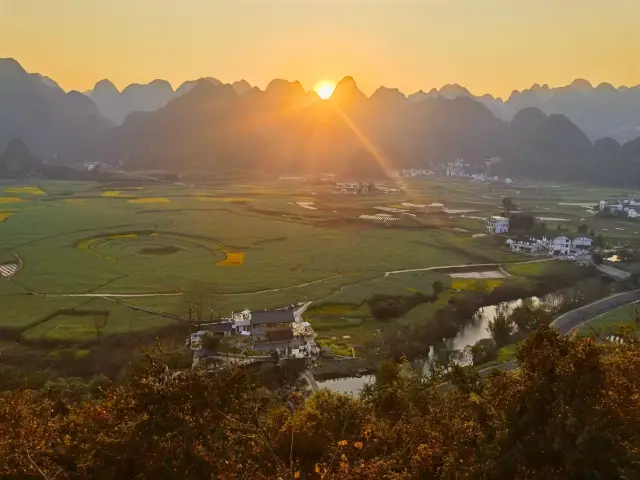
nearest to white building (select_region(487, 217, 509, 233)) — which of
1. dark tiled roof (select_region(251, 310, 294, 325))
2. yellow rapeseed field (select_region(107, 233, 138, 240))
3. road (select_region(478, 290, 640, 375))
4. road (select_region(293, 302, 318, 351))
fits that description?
road (select_region(478, 290, 640, 375))

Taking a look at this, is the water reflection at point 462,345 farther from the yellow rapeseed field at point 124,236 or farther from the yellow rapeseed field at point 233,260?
the yellow rapeseed field at point 124,236

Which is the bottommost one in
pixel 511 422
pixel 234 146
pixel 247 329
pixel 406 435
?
pixel 247 329

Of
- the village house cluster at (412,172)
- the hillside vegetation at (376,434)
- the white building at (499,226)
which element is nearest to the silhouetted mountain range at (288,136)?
the village house cluster at (412,172)

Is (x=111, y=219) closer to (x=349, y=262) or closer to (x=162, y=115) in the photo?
(x=349, y=262)

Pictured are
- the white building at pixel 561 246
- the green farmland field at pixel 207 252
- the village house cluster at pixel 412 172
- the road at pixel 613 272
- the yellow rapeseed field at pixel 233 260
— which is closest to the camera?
the green farmland field at pixel 207 252

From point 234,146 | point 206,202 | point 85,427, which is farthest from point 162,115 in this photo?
point 85,427

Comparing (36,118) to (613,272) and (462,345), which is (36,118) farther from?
(462,345)

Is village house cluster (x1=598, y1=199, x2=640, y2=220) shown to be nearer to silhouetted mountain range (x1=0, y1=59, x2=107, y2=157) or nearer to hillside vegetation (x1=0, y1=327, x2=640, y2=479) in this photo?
hillside vegetation (x1=0, y1=327, x2=640, y2=479)

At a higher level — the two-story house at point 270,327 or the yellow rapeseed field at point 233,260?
the yellow rapeseed field at point 233,260
